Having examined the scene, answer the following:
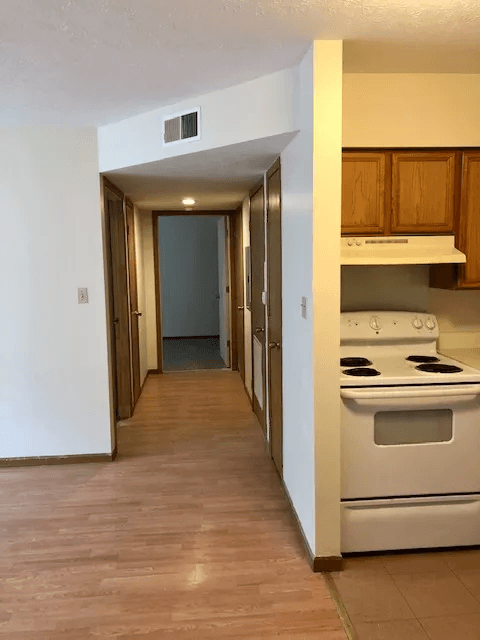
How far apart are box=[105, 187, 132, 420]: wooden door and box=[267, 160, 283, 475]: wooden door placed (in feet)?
5.22

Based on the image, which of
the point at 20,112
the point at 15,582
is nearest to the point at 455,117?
the point at 20,112

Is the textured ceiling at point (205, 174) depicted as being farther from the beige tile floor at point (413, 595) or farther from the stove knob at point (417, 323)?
the beige tile floor at point (413, 595)

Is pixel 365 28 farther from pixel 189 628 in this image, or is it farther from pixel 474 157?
pixel 189 628

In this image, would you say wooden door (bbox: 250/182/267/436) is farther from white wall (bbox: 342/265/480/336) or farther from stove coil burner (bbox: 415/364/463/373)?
stove coil burner (bbox: 415/364/463/373)

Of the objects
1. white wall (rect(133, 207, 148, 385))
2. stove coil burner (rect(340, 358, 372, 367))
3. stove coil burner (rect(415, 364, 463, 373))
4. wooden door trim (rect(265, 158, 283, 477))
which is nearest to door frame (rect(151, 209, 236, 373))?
white wall (rect(133, 207, 148, 385))

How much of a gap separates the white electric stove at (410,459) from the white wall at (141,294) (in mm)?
3643

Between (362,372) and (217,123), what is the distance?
152 cm

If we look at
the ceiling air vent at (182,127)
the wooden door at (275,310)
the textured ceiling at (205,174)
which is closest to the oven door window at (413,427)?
the wooden door at (275,310)

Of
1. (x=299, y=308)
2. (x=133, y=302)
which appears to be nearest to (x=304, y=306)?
(x=299, y=308)

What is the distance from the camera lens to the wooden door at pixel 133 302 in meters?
5.19

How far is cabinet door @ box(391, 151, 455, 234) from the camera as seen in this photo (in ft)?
9.00

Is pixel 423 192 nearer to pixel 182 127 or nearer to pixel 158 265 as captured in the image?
pixel 182 127

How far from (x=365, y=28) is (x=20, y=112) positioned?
2.16 m

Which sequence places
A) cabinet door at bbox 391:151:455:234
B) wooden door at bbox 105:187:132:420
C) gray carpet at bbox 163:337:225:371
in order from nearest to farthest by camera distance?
cabinet door at bbox 391:151:455:234, wooden door at bbox 105:187:132:420, gray carpet at bbox 163:337:225:371
